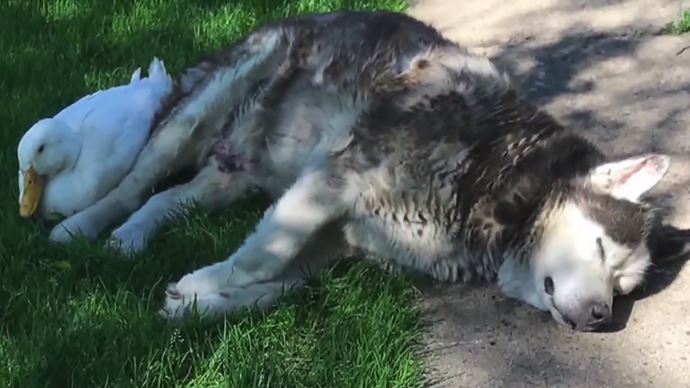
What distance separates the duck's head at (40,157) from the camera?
4559 millimetres

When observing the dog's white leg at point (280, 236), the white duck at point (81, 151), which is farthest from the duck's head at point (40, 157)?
the dog's white leg at point (280, 236)

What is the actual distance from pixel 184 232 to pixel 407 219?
93cm

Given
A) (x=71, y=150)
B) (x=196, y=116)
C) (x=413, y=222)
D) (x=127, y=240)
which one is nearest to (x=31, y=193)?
(x=71, y=150)

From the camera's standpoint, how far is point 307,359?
11.9ft

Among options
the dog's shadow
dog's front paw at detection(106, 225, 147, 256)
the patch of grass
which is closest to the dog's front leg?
dog's front paw at detection(106, 225, 147, 256)

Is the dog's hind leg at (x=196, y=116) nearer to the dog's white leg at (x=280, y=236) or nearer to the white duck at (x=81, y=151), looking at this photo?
the white duck at (x=81, y=151)

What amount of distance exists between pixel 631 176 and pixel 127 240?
1.93m

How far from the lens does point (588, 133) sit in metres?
5.41

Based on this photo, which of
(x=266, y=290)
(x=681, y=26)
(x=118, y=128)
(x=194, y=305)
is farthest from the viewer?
(x=681, y=26)

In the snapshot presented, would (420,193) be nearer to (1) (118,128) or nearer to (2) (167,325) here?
(2) (167,325)

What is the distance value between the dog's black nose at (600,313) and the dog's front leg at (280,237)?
975 millimetres

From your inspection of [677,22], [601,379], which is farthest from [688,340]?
[677,22]

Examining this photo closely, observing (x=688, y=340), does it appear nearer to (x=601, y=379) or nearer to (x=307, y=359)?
(x=601, y=379)

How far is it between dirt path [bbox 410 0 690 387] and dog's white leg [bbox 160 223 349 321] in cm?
44
